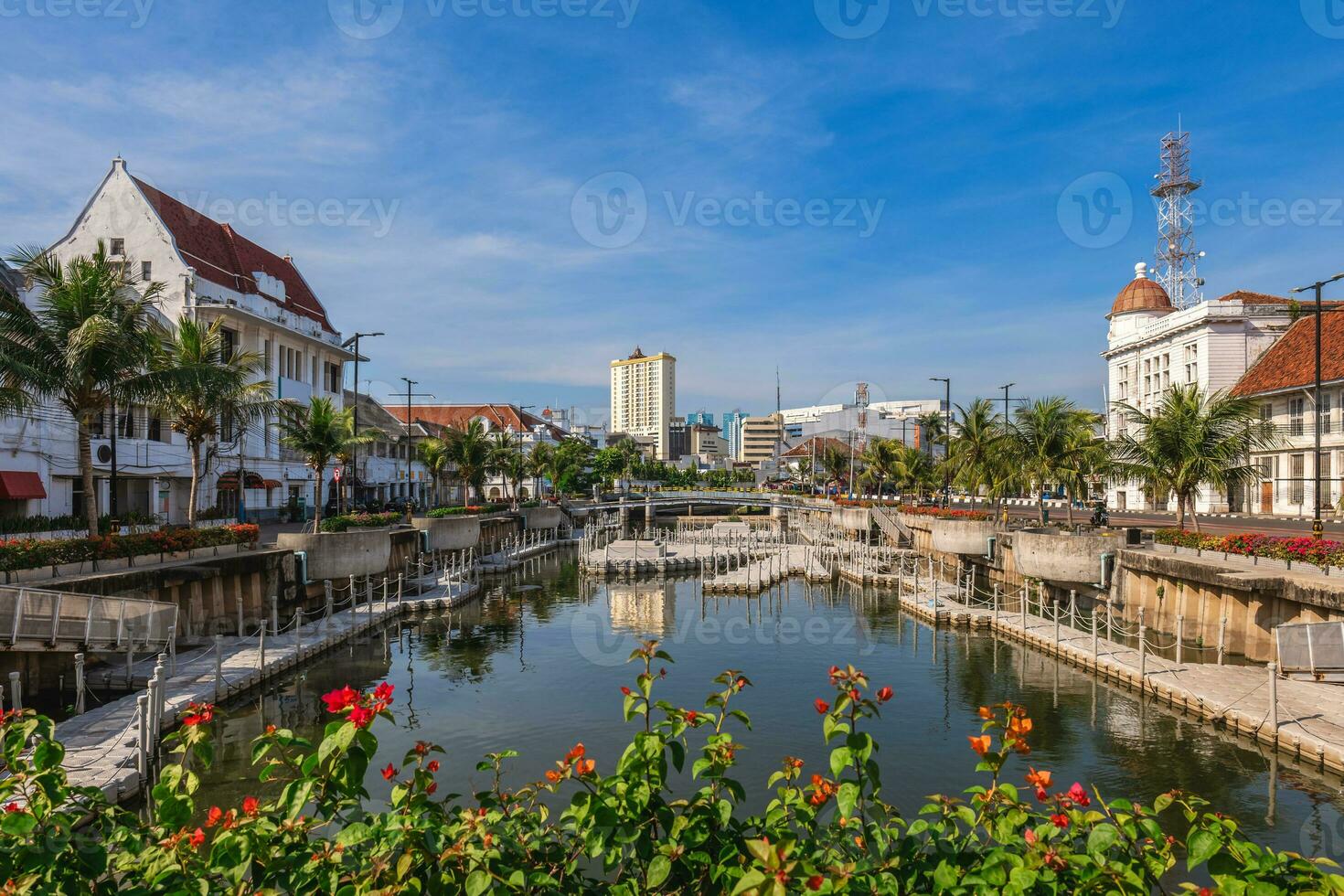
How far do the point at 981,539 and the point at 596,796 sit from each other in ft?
154

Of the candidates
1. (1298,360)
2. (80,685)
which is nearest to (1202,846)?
(80,685)

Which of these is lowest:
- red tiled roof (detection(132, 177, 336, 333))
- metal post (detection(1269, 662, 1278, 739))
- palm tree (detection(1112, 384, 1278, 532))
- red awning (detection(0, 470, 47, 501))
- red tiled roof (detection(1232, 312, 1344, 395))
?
metal post (detection(1269, 662, 1278, 739))

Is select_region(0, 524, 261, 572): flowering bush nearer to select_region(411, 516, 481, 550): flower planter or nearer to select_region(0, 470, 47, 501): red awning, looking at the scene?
select_region(0, 470, 47, 501): red awning

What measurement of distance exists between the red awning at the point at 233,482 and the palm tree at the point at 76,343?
79.1 ft

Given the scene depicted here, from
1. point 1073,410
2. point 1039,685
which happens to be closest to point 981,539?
point 1073,410

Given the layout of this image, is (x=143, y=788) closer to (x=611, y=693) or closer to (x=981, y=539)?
(x=611, y=693)

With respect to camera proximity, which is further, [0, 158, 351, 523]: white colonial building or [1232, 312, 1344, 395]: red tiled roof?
[1232, 312, 1344, 395]: red tiled roof

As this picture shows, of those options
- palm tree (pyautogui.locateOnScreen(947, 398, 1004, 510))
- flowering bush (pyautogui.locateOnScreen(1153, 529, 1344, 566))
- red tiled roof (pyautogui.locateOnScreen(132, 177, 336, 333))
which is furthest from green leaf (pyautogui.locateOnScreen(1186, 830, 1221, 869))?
red tiled roof (pyautogui.locateOnScreen(132, 177, 336, 333))

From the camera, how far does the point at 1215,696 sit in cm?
2061

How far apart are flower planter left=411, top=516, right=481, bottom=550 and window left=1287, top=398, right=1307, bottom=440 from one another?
56491 millimetres

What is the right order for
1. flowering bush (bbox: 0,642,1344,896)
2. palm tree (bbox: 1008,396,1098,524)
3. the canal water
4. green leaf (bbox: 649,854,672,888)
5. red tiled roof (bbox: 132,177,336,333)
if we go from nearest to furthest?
flowering bush (bbox: 0,642,1344,896), green leaf (bbox: 649,854,672,888), the canal water, palm tree (bbox: 1008,396,1098,524), red tiled roof (bbox: 132,177,336,333)

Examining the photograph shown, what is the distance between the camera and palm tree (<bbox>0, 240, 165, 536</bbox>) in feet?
77.8

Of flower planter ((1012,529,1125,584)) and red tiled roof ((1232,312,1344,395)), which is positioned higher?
red tiled roof ((1232,312,1344,395))

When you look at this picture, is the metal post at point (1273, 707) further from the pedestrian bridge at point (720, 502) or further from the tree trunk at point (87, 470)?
the pedestrian bridge at point (720, 502)
